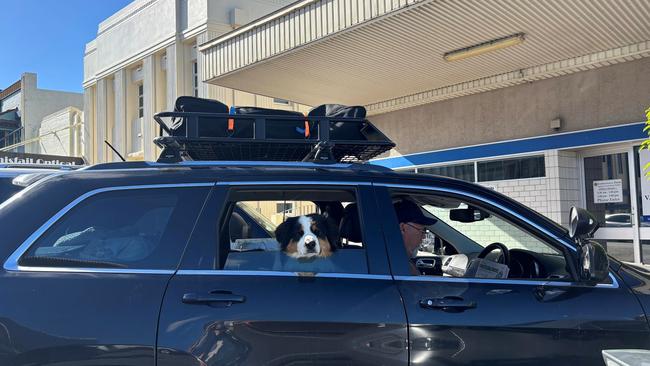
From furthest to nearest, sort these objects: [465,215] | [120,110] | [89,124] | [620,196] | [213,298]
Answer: [89,124] < [120,110] < [620,196] < [465,215] < [213,298]

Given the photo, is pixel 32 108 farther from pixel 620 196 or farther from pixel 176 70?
pixel 620 196

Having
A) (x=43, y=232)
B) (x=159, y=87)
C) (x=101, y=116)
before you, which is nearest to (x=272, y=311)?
(x=43, y=232)

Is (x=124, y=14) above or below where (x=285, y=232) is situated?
above

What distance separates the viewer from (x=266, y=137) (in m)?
3.19

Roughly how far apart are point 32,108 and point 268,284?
32.5 metres

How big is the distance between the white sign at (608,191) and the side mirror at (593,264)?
7566 millimetres

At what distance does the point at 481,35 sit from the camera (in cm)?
872

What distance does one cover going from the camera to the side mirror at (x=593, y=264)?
8.65 ft

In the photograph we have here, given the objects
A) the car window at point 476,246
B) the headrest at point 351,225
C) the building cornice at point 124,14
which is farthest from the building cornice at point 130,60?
the headrest at point 351,225

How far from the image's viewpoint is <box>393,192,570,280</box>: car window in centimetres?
305

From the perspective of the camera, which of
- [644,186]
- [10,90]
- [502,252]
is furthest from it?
[10,90]

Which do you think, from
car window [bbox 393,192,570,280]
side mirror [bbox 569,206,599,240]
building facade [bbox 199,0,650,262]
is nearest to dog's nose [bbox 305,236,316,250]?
car window [bbox 393,192,570,280]

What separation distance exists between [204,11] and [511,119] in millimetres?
11016

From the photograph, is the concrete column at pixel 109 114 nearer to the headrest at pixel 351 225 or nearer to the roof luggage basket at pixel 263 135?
the roof luggage basket at pixel 263 135
